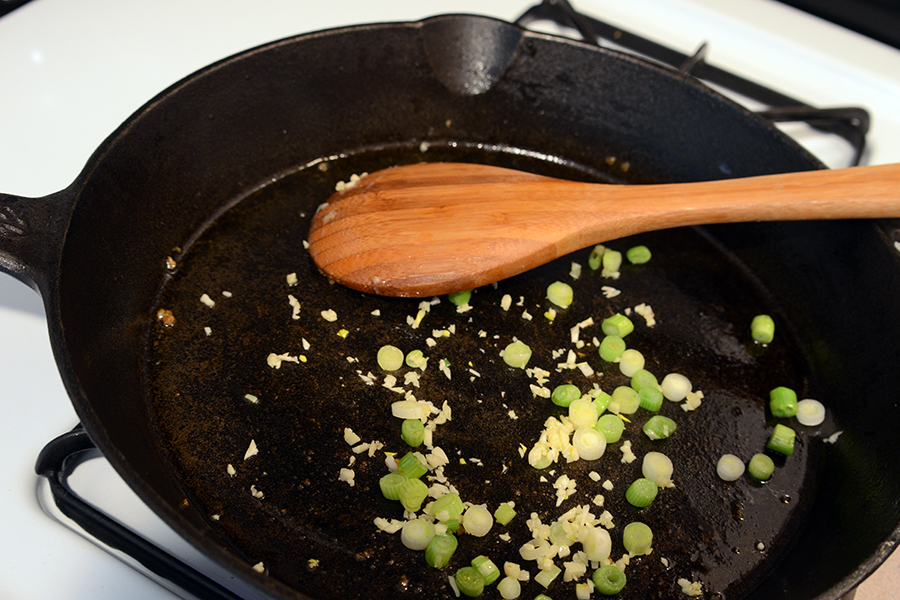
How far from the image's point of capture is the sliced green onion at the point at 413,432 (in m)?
1.15

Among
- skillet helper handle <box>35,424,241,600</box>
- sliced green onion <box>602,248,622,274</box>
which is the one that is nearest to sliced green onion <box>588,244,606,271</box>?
sliced green onion <box>602,248,622,274</box>

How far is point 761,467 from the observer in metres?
1.17

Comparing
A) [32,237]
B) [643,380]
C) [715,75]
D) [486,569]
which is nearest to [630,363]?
[643,380]

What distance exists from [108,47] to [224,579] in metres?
1.28

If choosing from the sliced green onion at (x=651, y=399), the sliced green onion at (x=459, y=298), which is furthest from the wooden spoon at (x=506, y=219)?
the sliced green onion at (x=651, y=399)

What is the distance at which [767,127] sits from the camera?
4.62 feet

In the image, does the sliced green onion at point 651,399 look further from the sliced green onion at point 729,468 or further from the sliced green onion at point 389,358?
the sliced green onion at point 389,358

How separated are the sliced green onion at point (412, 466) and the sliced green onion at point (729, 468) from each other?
503mm

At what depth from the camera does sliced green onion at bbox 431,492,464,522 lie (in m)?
1.07

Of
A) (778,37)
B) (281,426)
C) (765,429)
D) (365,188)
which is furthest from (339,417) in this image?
(778,37)

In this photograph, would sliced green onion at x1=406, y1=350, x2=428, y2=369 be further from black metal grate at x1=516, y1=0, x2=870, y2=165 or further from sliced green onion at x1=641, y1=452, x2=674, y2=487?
black metal grate at x1=516, y1=0, x2=870, y2=165

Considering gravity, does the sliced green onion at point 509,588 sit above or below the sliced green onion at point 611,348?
below

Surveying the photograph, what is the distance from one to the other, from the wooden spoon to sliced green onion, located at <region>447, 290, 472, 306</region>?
0.18ft

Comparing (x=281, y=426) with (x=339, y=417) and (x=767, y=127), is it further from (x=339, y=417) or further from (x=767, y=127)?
(x=767, y=127)
